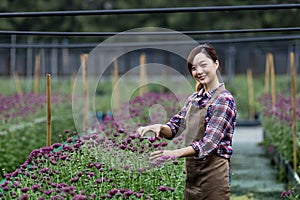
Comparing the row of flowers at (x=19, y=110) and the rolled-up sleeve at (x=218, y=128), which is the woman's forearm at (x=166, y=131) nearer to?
the rolled-up sleeve at (x=218, y=128)

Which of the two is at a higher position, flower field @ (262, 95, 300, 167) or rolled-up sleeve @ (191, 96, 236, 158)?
A: rolled-up sleeve @ (191, 96, 236, 158)

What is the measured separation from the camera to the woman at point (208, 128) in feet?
8.82

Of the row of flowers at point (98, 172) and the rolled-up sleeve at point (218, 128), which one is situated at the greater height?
the rolled-up sleeve at point (218, 128)

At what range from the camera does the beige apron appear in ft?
9.09

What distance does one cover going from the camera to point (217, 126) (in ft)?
8.77

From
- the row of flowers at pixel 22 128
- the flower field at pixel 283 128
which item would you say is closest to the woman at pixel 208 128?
the row of flowers at pixel 22 128

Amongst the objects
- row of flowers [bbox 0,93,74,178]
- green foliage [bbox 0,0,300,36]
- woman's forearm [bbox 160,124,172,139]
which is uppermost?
green foliage [bbox 0,0,300,36]

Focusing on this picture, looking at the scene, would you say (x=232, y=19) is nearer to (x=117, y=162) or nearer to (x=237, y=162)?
(x=237, y=162)

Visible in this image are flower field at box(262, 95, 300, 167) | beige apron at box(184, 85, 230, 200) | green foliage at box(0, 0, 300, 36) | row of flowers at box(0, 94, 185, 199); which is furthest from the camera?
green foliage at box(0, 0, 300, 36)

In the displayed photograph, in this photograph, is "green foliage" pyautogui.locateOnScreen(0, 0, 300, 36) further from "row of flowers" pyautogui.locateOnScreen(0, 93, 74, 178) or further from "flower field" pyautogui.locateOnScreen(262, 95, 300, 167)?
"flower field" pyautogui.locateOnScreen(262, 95, 300, 167)

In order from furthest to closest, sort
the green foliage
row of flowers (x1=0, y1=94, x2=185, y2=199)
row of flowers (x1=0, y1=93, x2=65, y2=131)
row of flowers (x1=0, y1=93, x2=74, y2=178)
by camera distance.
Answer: the green foliage → row of flowers (x1=0, y1=93, x2=65, y2=131) → row of flowers (x1=0, y1=93, x2=74, y2=178) → row of flowers (x1=0, y1=94, x2=185, y2=199)

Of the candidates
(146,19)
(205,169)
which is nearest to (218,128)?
(205,169)

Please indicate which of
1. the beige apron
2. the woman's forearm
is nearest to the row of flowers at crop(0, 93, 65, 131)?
the woman's forearm

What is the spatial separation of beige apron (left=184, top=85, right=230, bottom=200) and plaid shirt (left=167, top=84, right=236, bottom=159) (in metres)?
0.03
